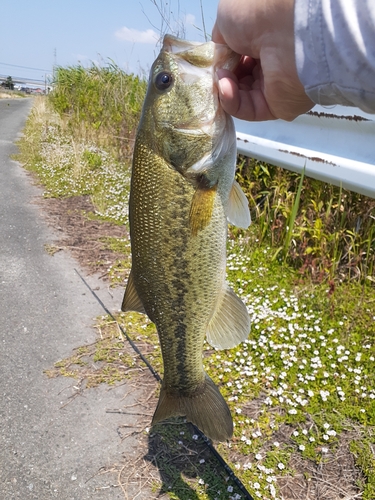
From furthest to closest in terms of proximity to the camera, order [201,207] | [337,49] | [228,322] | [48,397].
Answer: [48,397]
[228,322]
[201,207]
[337,49]

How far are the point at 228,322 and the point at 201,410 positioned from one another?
16.2 inches

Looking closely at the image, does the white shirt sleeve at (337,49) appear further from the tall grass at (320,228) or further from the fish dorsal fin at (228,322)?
the tall grass at (320,228)

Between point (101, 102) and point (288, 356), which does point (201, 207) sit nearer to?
point (288, 356)

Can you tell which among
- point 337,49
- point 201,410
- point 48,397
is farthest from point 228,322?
point 48,397

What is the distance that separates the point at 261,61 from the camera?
1.34m

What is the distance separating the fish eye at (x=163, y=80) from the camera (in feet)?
5.43

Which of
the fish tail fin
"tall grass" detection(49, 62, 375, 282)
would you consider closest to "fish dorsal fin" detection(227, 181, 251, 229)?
the fish tail fin

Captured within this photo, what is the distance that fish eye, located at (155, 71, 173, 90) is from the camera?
1656 mm

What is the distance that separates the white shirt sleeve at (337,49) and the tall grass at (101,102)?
7676mm

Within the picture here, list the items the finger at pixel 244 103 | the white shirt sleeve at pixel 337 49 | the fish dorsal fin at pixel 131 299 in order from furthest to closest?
the fish dorsal fin at pixel 131 299 → the finger at pixel 244 103 → the white shirt sleeve at pixel 337 49

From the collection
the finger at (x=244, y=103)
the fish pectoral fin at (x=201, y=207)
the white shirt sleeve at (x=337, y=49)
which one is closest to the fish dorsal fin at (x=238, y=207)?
the fish pectoral fin at (x=201, y=207)

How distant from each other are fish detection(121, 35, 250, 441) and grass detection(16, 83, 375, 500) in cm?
102

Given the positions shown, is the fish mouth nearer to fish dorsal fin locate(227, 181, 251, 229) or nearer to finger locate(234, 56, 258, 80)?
finger locate(234, 56, 258, 80)

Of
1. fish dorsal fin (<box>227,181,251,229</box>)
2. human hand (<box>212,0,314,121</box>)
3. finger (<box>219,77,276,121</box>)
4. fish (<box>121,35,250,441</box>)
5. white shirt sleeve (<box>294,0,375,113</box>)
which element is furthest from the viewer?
fish dorsal fin (<box>227,181,251,229</box>)
